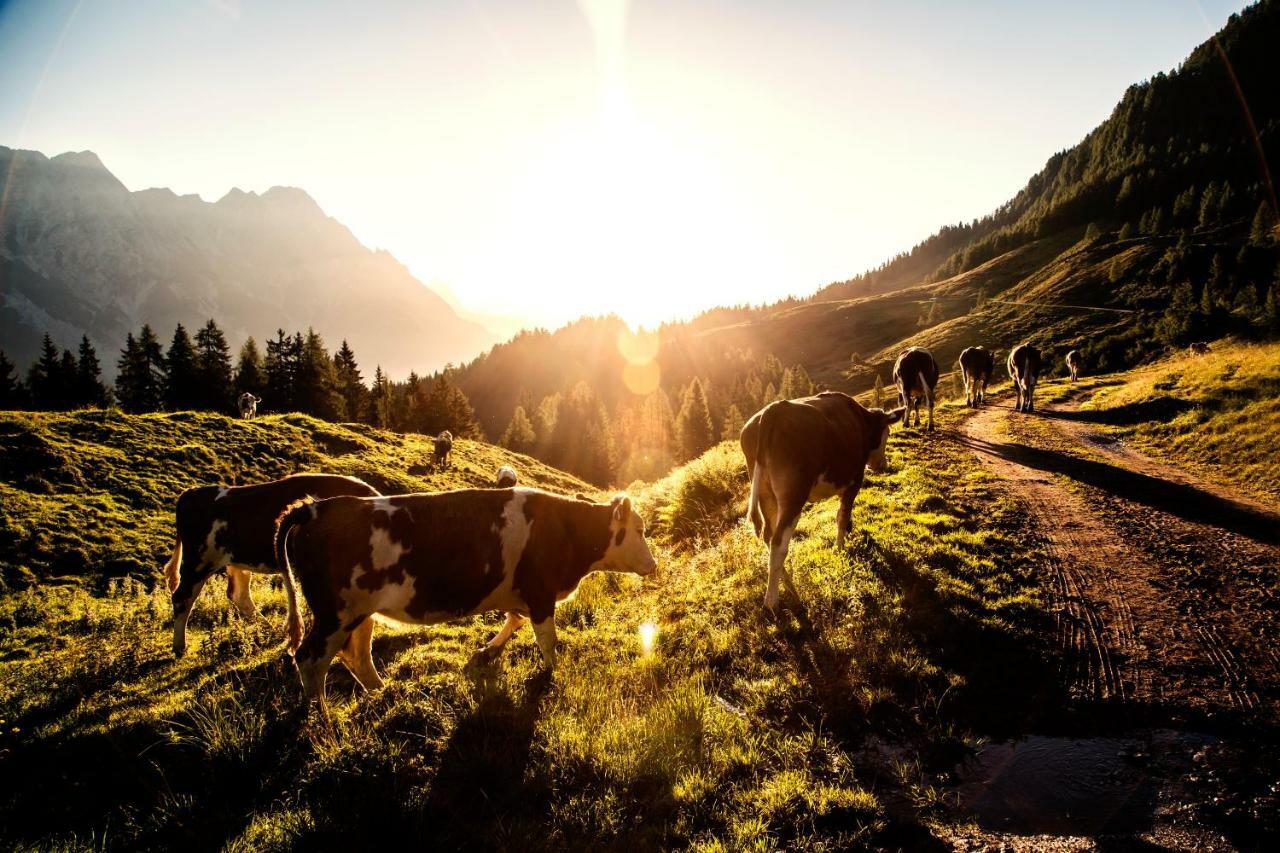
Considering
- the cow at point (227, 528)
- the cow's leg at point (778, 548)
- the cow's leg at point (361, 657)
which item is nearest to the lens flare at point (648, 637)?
the cow's leg at point (778, 548)

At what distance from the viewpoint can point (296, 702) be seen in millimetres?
6133

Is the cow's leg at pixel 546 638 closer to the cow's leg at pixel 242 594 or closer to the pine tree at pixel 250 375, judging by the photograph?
the cow's leg at pixel 242 594

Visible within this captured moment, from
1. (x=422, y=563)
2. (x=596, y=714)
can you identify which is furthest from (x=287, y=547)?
(x=596, y=714)

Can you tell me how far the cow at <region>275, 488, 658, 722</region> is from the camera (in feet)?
19.9

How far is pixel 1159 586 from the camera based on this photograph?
7176mm

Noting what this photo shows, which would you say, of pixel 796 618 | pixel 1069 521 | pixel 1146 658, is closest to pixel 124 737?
pixel 796 618

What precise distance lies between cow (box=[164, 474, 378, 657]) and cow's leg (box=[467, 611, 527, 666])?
335cm

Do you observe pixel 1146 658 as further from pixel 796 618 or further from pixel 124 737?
pixel 124 737

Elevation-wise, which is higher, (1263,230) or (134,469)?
(1263,230)

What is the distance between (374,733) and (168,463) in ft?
86.4

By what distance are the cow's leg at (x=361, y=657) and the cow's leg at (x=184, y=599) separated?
13.9 ft

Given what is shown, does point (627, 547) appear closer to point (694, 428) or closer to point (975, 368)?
point (975, 368)

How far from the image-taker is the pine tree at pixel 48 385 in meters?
56.2

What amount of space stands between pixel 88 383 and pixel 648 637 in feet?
266
